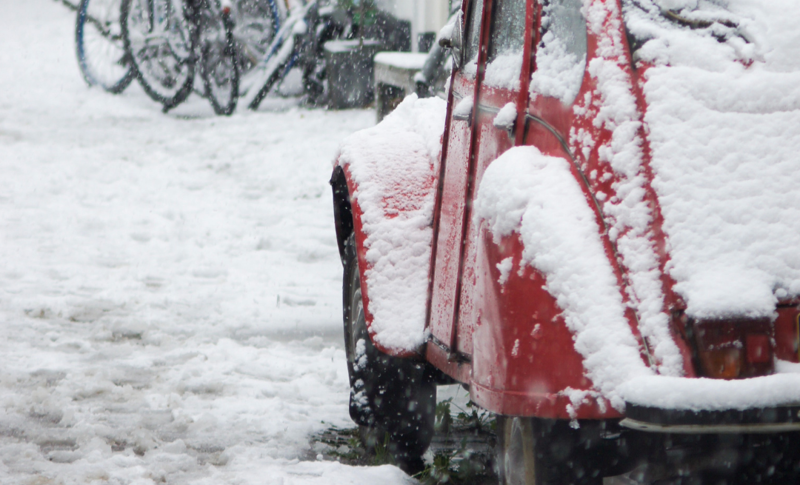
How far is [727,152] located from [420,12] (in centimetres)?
1021

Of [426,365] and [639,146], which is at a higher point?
[639,146]

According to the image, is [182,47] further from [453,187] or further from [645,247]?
[645,247]

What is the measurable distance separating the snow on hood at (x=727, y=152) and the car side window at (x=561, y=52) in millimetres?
143

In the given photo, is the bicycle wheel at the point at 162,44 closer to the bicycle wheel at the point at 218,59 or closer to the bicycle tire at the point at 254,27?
the bicycle wheel at the point at 218,59

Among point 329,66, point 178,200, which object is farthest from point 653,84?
point 329,66

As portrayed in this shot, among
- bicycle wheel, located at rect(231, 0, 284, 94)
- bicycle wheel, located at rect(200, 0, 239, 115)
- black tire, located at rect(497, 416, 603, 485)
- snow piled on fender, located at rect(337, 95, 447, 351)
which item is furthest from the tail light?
bicycle wheel, located at rect(231, 0, 284, 94)

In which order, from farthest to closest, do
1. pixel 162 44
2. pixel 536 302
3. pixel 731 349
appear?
pixel 162 44, pixel 536 302, pixel 731 349

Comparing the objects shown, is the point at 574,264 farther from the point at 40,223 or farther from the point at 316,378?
the point at 40,223

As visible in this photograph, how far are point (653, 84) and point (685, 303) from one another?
1.62 feet

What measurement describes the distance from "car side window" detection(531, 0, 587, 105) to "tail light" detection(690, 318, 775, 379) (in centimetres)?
63

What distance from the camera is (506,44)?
2570 mm

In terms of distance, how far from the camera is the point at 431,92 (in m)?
7.58

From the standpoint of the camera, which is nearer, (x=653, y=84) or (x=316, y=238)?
(x=653, y=84)

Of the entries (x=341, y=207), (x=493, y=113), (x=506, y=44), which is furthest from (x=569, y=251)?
(x=341, y=207)
